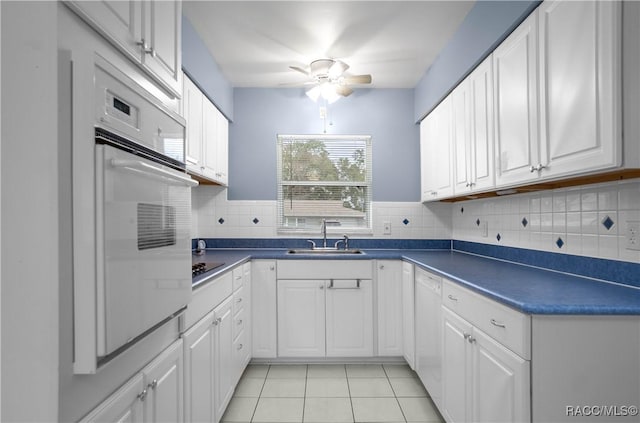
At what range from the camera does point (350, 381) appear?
8.10 feet

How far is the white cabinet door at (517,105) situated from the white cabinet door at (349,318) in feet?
4.54

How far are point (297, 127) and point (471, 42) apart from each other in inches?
67.6

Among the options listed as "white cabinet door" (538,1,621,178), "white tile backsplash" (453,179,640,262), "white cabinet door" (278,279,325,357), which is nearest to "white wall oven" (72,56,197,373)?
"white cabinet door" (538,1,621,178)

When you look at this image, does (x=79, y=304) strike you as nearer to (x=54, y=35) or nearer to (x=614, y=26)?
(x=54, y=35)

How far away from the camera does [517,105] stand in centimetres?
166

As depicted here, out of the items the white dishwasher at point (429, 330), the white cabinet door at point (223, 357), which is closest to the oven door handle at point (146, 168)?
the white cabinet door at point (223, 357)

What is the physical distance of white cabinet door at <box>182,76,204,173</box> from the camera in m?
2.22

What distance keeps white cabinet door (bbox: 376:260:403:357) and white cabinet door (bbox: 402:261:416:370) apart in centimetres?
5

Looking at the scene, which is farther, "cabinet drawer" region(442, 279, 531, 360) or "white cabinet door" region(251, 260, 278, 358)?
"white cabinet door" region(251, 260, 278, 358)

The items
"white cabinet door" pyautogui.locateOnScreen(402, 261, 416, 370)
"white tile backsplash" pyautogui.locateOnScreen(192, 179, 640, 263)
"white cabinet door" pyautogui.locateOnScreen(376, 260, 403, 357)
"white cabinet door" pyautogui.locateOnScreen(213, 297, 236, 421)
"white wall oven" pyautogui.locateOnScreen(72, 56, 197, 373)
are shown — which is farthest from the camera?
"white cabinet door" pyautogui.locateOnScreen(376, 260, 403, 357)

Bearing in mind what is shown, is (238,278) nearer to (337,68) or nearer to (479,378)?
(479,378)

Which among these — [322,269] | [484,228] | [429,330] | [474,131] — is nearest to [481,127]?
[474,131]

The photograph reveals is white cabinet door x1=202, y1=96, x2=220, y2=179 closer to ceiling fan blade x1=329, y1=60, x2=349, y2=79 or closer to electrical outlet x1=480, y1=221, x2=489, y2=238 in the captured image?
ceiling fan blade x1=329, y1=60, x2=349, y2=79

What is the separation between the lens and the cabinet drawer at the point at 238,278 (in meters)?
2.29
